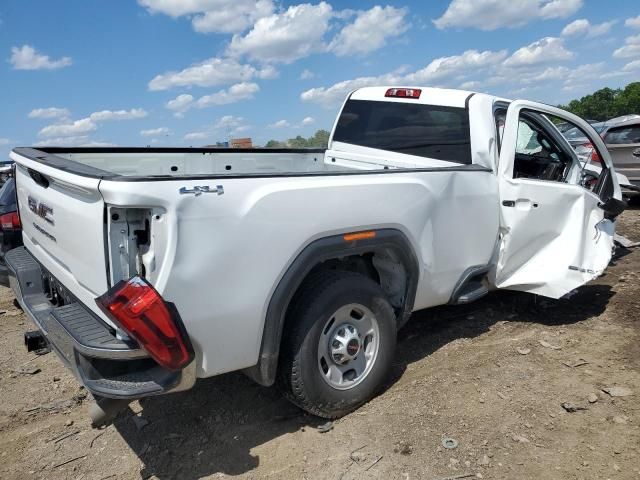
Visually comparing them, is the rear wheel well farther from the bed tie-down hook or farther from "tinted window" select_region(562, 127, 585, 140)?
"tinted window" select_region(562, 127, 585, 140)

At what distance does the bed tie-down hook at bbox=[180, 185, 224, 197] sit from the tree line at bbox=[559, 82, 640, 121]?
4568cm

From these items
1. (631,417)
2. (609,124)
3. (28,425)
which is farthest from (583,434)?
(609,124)

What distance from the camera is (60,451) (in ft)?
10.6

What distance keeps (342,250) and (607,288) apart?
3887 millimetres

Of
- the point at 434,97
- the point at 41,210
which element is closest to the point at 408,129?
the point at 434,97

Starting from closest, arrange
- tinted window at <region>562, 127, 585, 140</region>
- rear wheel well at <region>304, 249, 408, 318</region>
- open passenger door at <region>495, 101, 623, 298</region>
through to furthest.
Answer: rear wheel well at <region>304, 249, 408, 318</region> < open passenger door at <region>495, 101, 623, 298</region> < tinted window at <region>562, 127, 585, 140</region>

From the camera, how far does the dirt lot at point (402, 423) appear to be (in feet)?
9.85

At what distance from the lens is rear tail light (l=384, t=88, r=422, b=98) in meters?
4.75

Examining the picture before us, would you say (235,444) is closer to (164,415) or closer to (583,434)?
(164,415)

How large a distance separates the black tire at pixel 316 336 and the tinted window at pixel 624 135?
8703 millimetres

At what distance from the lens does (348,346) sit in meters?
3.34

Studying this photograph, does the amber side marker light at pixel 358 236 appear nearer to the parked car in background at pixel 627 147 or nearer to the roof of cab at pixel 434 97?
the roof of cab at pixel 434 97

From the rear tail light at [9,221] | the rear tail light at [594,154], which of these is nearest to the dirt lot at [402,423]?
the rear tail light at [9,221]

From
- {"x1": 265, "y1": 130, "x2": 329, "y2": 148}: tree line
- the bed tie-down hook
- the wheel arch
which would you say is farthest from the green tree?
Result: the bed tie-down hook
